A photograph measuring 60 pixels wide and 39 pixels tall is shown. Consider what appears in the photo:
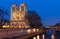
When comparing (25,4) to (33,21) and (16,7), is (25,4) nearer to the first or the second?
(16,7)

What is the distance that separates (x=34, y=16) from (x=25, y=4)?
70565 mm

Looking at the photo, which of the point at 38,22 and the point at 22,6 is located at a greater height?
the point at 22,6

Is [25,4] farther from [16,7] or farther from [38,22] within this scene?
[38,22]

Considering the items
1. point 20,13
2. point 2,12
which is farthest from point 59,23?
point 2,12

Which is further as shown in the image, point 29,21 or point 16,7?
point 16,7

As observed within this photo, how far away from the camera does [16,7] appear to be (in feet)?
523

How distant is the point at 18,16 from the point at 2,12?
2769 inches

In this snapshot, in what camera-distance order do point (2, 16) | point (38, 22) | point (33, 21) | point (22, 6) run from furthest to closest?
point (22, 6), point (38, 22), point (33, 21), point (2, 16)

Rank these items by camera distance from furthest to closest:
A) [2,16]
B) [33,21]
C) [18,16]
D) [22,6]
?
[22,6] → [18,16] → [33,21] → [2,16]

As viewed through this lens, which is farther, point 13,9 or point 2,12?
point 13,9

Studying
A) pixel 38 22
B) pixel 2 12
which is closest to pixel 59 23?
pixel 38 22

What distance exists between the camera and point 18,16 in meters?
151

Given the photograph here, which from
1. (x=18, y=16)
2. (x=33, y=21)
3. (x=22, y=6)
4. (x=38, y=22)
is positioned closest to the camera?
(x=33, y=21)

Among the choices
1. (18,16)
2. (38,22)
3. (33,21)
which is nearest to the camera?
(33,21)
